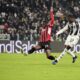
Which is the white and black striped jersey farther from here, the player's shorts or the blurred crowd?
the blurred crowd

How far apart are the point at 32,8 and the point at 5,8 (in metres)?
2.22

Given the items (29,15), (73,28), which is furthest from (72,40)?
(29,15)

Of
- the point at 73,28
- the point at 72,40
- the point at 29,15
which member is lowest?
the point at 29,15

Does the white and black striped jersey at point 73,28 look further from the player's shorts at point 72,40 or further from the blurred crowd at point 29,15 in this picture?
the blurred crowd at point 29,15

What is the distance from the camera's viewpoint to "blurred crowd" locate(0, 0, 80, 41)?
32.4 m

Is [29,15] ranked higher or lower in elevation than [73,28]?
lower

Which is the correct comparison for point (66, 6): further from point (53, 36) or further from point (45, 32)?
point (45, 32)

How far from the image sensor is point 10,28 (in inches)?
1278

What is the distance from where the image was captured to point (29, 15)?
→ 34.3 meters

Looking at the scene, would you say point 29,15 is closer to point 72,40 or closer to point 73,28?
point 73,28

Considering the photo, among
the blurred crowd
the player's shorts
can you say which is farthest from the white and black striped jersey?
the blurred crowd

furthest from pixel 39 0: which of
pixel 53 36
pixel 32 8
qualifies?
pixel 53 36

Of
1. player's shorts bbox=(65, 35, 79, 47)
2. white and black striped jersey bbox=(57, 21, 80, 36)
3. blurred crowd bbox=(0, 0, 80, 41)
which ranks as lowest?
blurred crowd bbox=(0, 0, 80, 41)

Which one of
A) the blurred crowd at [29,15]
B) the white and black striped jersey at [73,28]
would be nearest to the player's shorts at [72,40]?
the white and black striped jersey at [73,28]
